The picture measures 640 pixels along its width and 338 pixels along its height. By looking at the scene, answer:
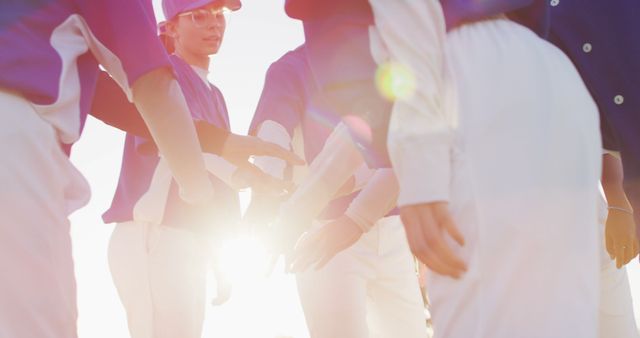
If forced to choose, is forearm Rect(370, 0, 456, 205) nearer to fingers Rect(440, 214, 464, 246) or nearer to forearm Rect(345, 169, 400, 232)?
fingers Rect(440, 214, 464, 246)

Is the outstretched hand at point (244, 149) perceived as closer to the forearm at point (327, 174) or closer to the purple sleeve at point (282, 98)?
the forearm at point (327, 174)

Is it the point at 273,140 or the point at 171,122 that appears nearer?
the point at 171,122

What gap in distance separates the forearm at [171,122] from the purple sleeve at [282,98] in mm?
1681

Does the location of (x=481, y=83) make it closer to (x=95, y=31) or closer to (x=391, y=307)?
(x=95, y=31)

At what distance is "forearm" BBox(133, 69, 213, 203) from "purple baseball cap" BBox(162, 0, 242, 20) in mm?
2490

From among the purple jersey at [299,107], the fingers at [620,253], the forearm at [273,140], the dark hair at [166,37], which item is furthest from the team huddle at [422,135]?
the dark hair at [166,37]

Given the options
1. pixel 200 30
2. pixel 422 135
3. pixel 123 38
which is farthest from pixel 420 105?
pixel 200 30

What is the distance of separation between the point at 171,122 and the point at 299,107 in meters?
2.05

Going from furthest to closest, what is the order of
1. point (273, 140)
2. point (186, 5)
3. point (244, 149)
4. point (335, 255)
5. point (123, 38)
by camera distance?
point (186, 5) < point (273, 140) < point (335, 255) < point (244, 149) < point (123, 38)

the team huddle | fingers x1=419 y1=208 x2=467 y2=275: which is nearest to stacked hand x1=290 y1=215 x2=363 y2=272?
the team huddle

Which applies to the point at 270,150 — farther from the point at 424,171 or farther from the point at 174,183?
the point at 174,183

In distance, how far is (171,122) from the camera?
1.97 meters

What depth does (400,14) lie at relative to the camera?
5.21 feet

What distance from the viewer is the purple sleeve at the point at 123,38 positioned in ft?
5.71
